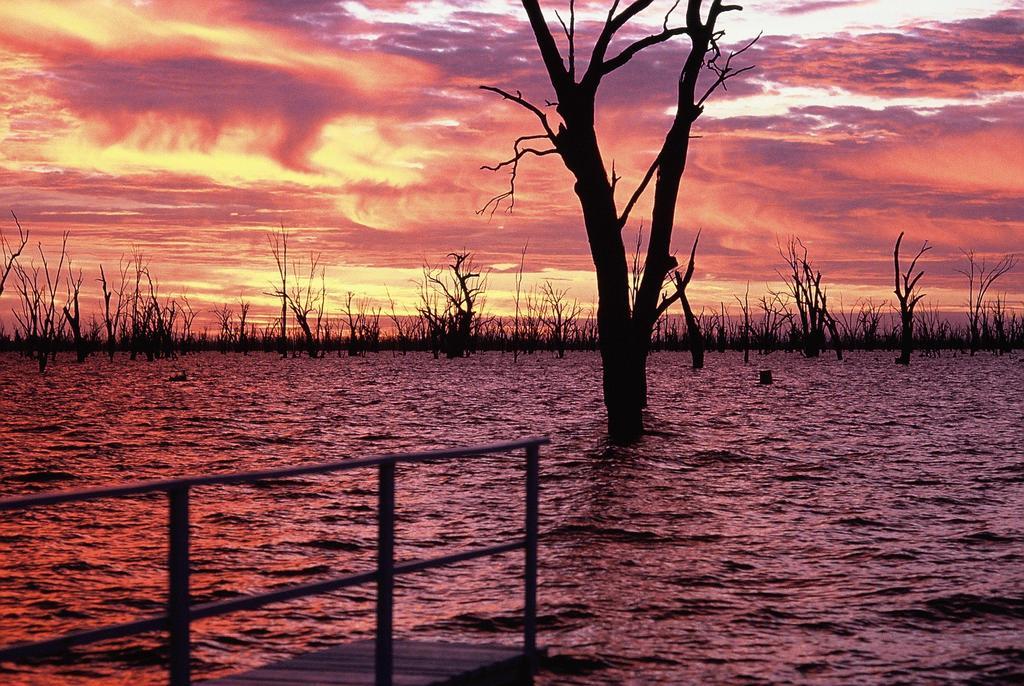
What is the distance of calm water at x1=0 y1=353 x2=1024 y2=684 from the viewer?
7.80m

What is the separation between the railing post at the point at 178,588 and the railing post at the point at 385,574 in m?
1.01

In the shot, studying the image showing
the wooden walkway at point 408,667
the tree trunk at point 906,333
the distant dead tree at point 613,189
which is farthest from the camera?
the tree trunk at point 906,333

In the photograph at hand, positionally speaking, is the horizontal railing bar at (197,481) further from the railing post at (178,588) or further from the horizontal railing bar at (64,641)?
the horizontal railing bar at (64,641)

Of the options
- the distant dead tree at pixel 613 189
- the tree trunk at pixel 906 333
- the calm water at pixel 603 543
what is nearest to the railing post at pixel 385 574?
the calm water at pixel 603 543

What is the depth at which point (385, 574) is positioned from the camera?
213 inches

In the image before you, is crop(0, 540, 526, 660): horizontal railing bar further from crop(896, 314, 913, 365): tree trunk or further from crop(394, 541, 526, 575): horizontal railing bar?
crop(896, 314, 913, 365): tree trunk

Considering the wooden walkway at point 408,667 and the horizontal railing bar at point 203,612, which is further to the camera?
the wooden walkway at point 408,667

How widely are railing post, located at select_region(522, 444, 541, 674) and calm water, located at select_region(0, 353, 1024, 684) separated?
51 cm

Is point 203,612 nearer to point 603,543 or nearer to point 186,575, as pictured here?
point 186,575

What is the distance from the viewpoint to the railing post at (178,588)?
4383 millimetres

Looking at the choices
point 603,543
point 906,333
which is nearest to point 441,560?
point 603,543

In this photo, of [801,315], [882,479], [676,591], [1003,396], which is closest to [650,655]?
[676,591]

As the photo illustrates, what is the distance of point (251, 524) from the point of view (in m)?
13.4

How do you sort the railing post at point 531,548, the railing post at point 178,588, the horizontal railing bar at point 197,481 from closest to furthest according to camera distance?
1. the horizontal railing bar at point 197,481
2. the railing post at point 178,588
3. the railing post at point 531,548
